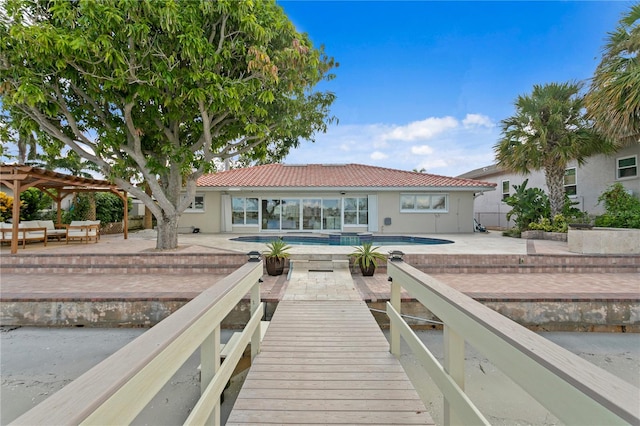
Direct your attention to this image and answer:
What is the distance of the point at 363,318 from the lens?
15.9 feet

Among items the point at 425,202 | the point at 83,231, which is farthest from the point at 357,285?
the point at 83,231

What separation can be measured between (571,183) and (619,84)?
9.16m

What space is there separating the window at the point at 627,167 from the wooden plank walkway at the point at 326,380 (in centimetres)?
1721

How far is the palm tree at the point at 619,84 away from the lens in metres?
9.86

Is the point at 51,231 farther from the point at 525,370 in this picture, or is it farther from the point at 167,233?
the point at 525,370

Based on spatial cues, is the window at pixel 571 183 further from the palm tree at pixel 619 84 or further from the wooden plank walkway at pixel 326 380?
the wooden plank walkway at pixel 326 380

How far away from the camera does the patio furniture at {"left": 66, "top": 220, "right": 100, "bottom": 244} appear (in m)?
12.7

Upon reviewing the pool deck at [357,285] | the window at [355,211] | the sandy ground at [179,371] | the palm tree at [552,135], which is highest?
the palm tree at [552,135]

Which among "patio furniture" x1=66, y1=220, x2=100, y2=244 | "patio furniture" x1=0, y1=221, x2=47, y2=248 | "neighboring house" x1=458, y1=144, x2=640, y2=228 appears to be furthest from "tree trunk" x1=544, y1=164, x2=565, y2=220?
"patio furniture" x1=0, y1=221, x2=47, y2=248

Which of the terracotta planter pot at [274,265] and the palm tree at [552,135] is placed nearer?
the terracotta planter pot at [274,265]

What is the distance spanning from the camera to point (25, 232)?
11.4 m

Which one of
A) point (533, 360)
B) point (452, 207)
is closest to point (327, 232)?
point (452, 207)

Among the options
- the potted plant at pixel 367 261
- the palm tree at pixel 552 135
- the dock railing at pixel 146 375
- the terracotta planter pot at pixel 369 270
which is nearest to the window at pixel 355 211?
the palm tree at pixel 552 135

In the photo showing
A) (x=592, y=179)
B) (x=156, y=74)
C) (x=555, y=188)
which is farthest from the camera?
(x=592, y=179)
